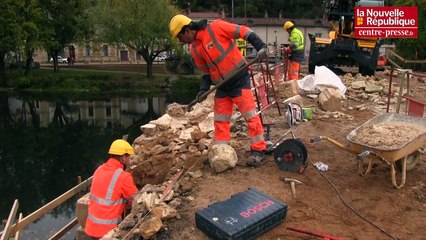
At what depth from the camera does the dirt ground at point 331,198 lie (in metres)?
3.99

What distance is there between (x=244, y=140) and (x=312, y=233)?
3025 mm

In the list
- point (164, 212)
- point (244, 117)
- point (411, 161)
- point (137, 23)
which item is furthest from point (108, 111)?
point (164, 212)

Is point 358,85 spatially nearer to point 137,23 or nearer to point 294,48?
point 294,48

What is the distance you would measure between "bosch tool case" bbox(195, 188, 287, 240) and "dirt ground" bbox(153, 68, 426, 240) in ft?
0.46

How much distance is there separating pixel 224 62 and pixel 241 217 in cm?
210

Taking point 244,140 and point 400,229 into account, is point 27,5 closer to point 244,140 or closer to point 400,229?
point 244,140

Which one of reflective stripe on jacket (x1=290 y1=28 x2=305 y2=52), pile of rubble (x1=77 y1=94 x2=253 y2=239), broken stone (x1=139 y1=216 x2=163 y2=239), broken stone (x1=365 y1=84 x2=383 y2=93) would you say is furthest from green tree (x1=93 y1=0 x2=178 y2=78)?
broken stone (x1=139 y1=216 x2=163 y2=239)

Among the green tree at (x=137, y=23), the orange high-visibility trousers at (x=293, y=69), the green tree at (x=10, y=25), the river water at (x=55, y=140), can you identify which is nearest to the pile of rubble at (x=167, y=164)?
the orange high-visibility trousers at (x=293, y=69)

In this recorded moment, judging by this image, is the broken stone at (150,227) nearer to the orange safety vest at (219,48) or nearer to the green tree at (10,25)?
the orange safety vest at (219,48)

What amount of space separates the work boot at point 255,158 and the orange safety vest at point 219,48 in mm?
1036

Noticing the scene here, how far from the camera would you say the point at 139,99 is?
29078mm

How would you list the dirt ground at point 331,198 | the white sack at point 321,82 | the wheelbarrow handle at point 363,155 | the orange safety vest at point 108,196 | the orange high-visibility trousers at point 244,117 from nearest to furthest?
the dirt ground at point 331,198
the wheelbarrow handle at point 363,155
the orange safety vest at point 108,196
the orange high-visibility trousers at point 244,117
the white sack at point 321,82

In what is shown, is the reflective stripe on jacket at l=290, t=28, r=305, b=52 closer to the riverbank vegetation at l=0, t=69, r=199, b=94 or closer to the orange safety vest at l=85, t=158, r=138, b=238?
the orange safety vest at l=85, t=158, r=138, b=238

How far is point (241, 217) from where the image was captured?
12.3ft
